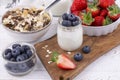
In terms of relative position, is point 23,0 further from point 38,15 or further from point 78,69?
point 78,69

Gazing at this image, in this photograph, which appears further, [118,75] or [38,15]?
[38,15]

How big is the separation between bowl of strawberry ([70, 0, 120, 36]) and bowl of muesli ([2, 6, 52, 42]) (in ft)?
0.43

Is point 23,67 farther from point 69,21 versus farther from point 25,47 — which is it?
point 69,21

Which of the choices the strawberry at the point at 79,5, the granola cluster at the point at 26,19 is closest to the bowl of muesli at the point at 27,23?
the granola cluster at the point at 26,19

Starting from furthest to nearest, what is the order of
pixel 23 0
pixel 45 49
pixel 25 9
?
pixel 23 0 < pixel 25 9 < pixel 45 49

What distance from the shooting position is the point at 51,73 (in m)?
0.89

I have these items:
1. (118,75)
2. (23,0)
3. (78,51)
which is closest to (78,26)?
(78,51)

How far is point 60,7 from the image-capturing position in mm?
1197

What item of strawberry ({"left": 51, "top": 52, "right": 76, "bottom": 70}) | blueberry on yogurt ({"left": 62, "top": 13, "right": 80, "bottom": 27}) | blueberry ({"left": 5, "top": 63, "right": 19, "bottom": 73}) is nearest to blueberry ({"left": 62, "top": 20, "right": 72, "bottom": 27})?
blueberry on yogurt ({"left": 62, "top": 13, "right": 80, "bottom": 27})

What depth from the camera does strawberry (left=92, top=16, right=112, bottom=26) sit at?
101cm

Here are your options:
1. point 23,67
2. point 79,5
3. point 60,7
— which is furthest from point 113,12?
point 23,67

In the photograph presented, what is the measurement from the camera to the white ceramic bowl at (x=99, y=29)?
1.03 meters

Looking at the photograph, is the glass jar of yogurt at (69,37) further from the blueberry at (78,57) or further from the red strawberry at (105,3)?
the red strawberry at (105,3)

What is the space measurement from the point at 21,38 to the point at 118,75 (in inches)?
14.4
